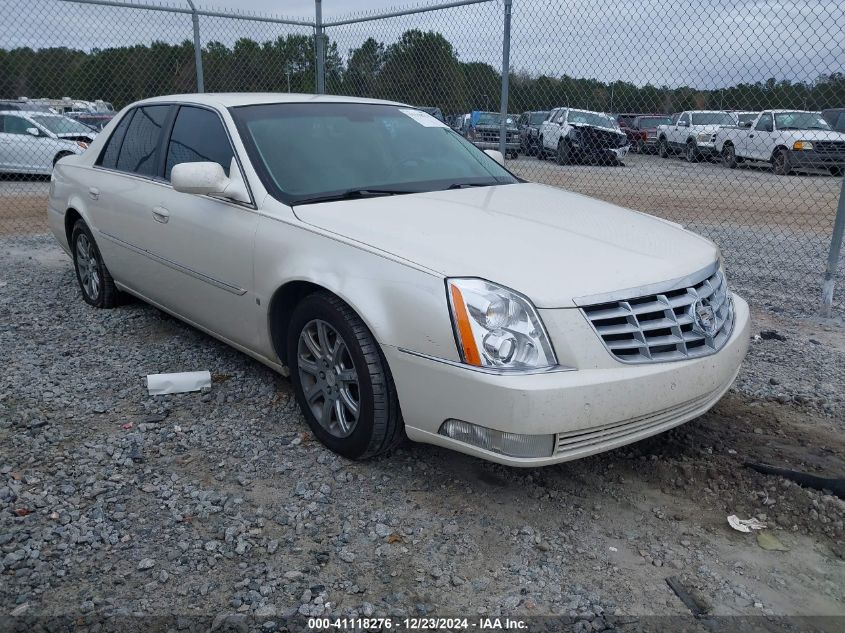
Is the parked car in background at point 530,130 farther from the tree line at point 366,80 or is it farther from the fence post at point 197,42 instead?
the fence post at point 197,42

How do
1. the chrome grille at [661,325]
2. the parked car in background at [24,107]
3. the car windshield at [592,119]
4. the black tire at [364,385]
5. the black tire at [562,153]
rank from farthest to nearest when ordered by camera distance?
the parked car in background at [24,107] < the black tire at [562,153] < the car windshield at [592,119] < the black tire at [364,385] < the chrome grille at [661,325]

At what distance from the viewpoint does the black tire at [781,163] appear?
11070 millimetres

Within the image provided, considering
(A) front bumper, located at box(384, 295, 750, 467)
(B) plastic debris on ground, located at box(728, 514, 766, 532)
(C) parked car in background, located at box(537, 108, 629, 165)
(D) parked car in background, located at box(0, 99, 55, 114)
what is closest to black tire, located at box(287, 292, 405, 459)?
(A) front bumper, located at box(384, 295, 750, 467)

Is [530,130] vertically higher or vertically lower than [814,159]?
higher

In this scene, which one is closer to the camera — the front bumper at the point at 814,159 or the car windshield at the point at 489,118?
the car windshield at the point at 489,118

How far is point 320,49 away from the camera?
941cm

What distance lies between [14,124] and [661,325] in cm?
1566

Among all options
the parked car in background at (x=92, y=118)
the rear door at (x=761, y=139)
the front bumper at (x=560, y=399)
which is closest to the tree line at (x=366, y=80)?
the front bumper at (x=560, y=399)

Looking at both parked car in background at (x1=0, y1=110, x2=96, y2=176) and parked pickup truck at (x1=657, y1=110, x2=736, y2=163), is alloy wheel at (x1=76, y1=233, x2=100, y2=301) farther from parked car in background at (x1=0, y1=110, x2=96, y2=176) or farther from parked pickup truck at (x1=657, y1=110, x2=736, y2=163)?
parked car in background at (x1=0, y1=110, x2=96, y2=176)

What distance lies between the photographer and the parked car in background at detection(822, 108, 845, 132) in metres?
7.91

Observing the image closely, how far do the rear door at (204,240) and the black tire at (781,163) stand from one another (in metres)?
9.25

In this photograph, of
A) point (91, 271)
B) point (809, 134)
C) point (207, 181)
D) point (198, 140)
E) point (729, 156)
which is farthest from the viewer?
point (729, 156)

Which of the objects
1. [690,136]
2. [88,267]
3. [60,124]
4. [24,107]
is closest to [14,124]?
[24,107]

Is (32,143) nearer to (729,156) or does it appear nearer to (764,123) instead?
(729,156)
